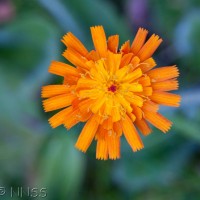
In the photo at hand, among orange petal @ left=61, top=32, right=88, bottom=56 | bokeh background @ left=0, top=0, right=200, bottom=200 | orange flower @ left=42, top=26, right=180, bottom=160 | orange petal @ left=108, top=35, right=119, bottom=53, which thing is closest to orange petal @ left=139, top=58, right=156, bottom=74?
orange flower @ left=42, top=26, right=180, bottom=160

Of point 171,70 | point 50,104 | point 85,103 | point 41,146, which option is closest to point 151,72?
point 171,70

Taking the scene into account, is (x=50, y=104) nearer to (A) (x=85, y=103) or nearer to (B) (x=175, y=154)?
(A) (x=85, y=103)

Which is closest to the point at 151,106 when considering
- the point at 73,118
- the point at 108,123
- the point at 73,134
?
the point at 108,123

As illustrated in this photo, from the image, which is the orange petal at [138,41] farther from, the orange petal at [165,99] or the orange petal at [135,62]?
the orange petal at [165,99]

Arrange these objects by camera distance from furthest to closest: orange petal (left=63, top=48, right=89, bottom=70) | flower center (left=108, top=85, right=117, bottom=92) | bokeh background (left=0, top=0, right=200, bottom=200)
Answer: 1. bokeh background (left=0, top=0, right=200, bottom=200)
2. flower center (left=108, top=85, right=117, bottom=92)
3. orange petal (left=63, top=48, right=89, bottom=70)

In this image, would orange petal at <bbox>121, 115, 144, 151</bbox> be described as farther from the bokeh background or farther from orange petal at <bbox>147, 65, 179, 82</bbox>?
the bokeh background
